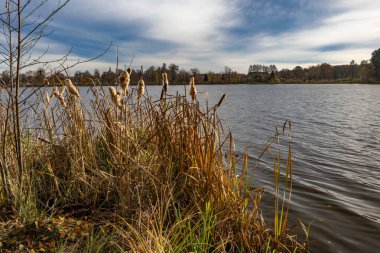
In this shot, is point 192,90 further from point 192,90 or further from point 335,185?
point 335,185

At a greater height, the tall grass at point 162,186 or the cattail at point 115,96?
the cattail at point 115,96

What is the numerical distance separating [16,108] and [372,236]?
4.99 meters

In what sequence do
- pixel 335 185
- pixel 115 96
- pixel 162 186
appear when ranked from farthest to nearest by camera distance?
pixel 335 185
pixel 115 96
pixel 162 186

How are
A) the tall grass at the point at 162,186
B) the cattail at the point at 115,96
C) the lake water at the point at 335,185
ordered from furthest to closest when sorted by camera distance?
the lake water at the point at 335,185 → the cattail at the point at 115,96 → the tall grass at the point at 162,186

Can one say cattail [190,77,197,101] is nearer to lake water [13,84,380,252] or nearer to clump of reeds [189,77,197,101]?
clump of reeds [189,77,197,101]

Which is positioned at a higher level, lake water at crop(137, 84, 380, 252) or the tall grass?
the tall grass

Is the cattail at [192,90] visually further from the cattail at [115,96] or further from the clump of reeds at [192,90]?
the cattail at [115,96]

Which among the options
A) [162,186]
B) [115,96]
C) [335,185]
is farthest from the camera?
[335,185]

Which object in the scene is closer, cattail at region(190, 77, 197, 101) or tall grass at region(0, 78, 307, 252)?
tall grass at region(0, 78, 307, 252)

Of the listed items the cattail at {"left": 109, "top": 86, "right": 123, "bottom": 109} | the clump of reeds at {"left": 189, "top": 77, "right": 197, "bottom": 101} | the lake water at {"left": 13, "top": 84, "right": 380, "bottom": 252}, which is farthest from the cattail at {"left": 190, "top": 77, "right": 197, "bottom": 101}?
the cattail at {"left": 109, "top": 86, "right": 123, "bottom": 109}

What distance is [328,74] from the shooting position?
135 m

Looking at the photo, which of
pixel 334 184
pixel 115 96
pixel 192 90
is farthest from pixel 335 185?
pixel 115 96

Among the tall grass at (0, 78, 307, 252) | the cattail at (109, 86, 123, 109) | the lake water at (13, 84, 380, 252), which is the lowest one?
the lake water at (13, 84, 380, 252)

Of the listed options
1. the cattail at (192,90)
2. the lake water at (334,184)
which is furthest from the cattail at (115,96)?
the lake water at (334,184)
